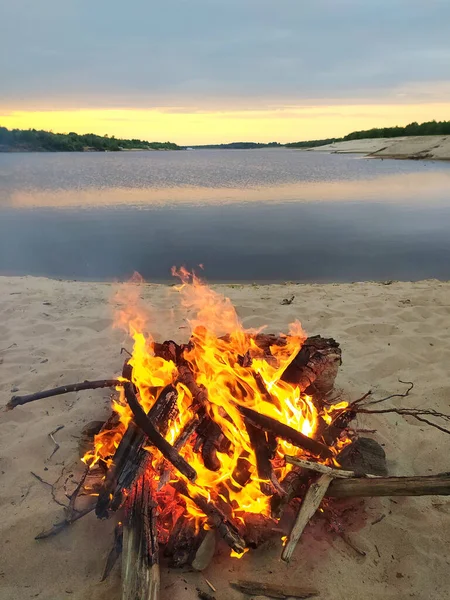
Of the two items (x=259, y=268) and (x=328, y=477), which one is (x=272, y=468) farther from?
(x=259, y=268)

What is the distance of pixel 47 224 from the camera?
68.3 ft

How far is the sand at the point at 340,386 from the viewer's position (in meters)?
3.10

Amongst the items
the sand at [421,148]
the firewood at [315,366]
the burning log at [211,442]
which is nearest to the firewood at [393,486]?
the burning log at [211,442]

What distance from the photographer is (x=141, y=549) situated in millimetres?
2891

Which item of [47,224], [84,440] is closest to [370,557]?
[84,440]


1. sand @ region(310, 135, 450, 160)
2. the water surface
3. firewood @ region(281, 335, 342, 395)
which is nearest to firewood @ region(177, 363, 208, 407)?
firewood @ region(281, 335, 342, 395)

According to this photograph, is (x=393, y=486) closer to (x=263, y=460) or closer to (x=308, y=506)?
(x=308, y=506)

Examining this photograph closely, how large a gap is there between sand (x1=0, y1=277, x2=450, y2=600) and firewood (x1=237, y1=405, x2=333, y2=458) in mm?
601

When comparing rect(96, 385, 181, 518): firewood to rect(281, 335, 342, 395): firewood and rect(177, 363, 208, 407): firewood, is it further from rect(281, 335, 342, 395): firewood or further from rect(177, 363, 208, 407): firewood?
rect(281, 335, 342, 395): firewood

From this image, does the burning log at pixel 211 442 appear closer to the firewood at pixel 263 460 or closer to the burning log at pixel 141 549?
the firewood at pixel 263 460

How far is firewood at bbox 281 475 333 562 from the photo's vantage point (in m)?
3.07

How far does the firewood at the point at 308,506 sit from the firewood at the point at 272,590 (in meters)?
0.26

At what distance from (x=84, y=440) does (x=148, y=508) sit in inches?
62.7

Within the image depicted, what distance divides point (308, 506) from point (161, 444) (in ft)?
3.64
